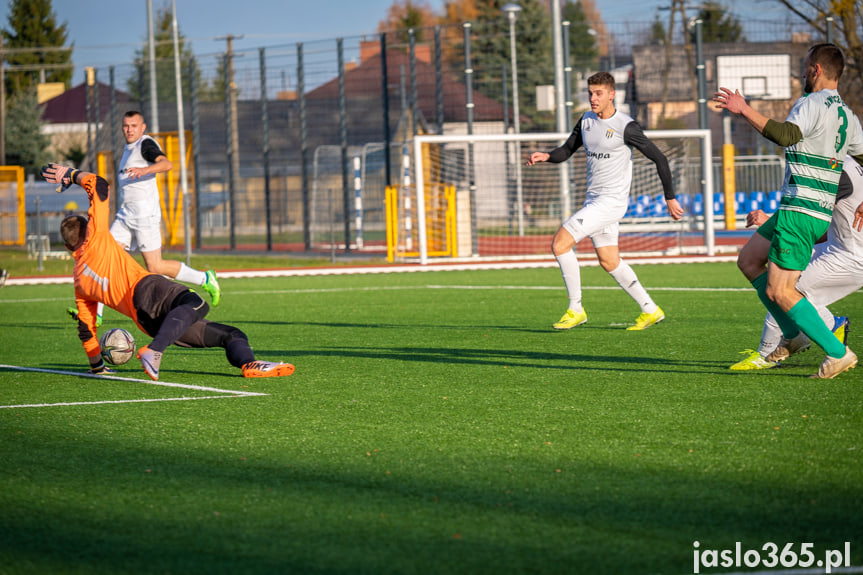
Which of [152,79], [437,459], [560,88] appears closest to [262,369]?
[437,459]

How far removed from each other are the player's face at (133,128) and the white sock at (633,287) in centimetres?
492

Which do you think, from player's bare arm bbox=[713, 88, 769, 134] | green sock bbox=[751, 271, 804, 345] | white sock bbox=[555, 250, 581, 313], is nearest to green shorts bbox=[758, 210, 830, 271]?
green sock bbox=[751, 271, 804, 345]

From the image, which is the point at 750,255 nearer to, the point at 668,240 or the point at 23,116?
the point at 668,240

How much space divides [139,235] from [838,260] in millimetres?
6833

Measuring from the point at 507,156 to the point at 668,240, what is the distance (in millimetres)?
4723

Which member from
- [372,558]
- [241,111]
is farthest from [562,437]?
[241,111]

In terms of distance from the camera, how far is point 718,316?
32.1 ft

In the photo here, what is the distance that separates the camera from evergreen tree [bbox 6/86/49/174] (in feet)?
190

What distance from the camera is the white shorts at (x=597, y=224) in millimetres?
9305

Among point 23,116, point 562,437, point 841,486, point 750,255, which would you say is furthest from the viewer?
point 23,116

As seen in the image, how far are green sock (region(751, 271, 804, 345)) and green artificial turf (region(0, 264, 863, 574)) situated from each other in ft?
0.95

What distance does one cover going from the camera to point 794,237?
18.6ft

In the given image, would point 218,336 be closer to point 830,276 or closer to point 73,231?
point 73,231

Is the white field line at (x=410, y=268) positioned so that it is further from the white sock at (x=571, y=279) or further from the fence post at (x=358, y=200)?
the white sock at (x=571, y=279)
